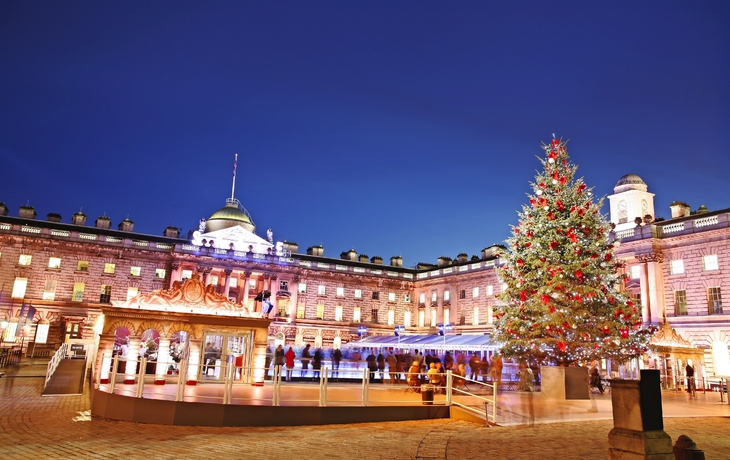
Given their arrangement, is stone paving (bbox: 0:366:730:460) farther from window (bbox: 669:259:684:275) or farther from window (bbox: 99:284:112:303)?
window (bbox: 99:284:112:303)

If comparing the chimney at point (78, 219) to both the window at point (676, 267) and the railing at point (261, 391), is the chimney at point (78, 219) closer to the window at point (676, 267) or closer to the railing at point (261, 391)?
the railing at point (261, 391)

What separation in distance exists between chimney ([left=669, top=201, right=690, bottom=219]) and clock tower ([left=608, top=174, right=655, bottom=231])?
1914 mm

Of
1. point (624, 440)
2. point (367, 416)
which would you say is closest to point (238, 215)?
point (367, 416)

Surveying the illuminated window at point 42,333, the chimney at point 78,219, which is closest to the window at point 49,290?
the illuminated window at point 42,333

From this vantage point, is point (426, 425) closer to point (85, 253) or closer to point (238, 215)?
point (85, 253)

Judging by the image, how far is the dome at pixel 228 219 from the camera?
70438 mm

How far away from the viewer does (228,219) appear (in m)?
70.8

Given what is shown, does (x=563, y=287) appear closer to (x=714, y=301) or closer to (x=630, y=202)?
(x=714, y=301)

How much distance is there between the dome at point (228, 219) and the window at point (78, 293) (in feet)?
58.1

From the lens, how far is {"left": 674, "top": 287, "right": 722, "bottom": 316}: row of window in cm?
3744

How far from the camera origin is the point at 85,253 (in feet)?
190

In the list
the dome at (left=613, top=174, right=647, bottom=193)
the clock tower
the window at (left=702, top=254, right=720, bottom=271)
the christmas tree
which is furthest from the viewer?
the dome at (left=613, top=174, right=647, bottom=193)

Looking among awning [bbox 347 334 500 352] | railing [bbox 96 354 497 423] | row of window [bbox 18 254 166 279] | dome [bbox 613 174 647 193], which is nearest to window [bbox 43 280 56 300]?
row of window [bbox 18 254 166 279]

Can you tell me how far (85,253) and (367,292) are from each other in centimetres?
3265
